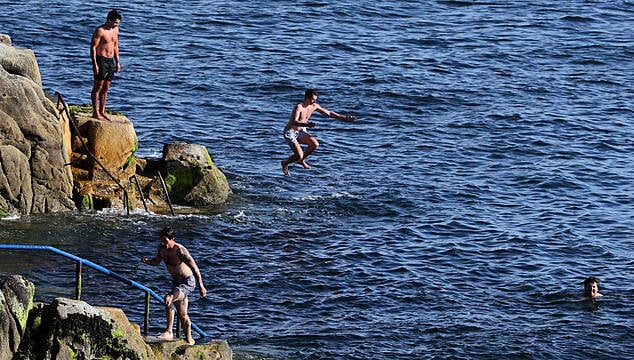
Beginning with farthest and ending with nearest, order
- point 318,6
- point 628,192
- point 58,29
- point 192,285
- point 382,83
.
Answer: point 318,6 → point 58,29 → point 382,83 → point 628,192 → point 192,285

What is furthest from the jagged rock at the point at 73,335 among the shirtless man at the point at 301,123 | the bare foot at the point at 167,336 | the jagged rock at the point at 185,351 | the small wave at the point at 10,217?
the shirtless man at the point at 301,123

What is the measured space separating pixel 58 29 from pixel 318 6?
11678 millimetres

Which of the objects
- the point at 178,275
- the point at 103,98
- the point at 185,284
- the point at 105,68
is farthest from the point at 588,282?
the point at 103,98

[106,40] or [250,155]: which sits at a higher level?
[106,40]

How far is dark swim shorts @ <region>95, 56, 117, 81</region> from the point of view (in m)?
27.7

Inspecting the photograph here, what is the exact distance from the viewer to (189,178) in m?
29.7

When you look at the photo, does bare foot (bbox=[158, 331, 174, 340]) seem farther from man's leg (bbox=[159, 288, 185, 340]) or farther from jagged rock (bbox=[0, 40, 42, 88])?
jagged rock (bbox=[0, 40, 42, 88])

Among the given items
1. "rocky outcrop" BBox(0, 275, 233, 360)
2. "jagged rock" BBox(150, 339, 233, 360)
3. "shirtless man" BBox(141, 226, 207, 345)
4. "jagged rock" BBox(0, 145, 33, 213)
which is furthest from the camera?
"jagged rock" BBox(0, 145, 33, 213)

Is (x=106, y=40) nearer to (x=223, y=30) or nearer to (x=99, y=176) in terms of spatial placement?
(x=99, y=176)

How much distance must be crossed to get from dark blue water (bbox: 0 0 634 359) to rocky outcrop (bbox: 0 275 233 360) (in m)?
4.87

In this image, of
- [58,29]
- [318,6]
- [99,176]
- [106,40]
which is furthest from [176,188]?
[318,6]

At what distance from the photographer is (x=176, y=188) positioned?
29.7 metres

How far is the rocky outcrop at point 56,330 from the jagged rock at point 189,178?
1234 centimetres

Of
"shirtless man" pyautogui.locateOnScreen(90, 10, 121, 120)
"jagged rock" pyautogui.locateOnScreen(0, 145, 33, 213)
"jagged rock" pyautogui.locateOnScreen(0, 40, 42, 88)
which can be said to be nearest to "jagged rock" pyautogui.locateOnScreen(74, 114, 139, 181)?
"shirtless man" pyautogui.locateOnScreen(90, 10, 121, 120)
